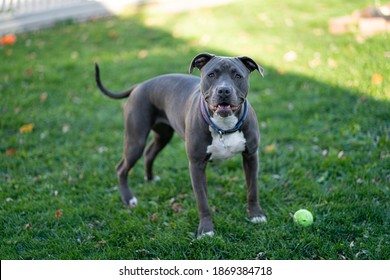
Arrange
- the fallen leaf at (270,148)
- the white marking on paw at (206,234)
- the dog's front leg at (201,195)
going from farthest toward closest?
the fallen leaf at (270,148), the dog's front leg at (201,195), the white marking on paw at (206,234)

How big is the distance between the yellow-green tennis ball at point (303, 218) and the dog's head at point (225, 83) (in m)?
1.12

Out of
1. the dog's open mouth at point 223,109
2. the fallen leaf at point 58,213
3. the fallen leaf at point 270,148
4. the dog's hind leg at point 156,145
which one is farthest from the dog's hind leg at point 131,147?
the fallen leaf at point 270,148

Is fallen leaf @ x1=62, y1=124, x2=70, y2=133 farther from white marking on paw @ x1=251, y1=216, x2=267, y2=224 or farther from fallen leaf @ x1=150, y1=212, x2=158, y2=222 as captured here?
white marking on paw @ x1=251, y1=216, x2=267, y2=224

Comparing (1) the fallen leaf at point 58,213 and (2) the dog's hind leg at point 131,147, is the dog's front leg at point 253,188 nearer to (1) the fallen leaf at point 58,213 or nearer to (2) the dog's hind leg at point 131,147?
(2) the dog's hind leg at point 131,147

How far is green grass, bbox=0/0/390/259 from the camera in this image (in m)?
3.91

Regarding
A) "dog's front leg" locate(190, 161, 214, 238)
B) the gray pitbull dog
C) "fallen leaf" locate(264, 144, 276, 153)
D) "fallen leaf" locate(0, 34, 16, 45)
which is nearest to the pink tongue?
the gray pitbull dog

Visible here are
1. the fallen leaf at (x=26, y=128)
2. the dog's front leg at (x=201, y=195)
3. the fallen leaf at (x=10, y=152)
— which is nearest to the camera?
the dog's front leg at (x=201, y=195)

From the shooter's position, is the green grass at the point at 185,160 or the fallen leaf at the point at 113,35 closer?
the green grass at the point at 185,160

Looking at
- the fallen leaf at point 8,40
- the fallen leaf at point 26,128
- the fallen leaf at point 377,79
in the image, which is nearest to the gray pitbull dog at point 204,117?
the fallen leaf at point 26,128

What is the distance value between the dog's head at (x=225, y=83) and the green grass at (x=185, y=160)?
114 cm

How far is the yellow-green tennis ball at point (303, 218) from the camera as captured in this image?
3.93 metres

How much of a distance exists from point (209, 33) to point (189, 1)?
2.97 m

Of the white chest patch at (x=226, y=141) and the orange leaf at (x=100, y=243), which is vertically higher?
the white chest patch at (x=226, y=141)

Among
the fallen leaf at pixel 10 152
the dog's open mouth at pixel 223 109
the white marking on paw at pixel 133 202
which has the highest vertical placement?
the dog's open mouth at pixel 223 109
